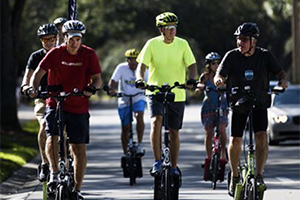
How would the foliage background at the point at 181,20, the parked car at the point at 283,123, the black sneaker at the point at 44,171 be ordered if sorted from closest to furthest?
the black sneaker at the point at 44,171
the parked car at the point at 283,123
the foliage background at the point at 181,20

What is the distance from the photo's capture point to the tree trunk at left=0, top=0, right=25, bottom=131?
24.0m

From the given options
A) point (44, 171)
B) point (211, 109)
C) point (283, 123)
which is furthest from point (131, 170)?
point (283, 123)

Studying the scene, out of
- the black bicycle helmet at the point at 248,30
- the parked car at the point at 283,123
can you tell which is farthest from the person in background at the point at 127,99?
the parked car at the point at 283,123

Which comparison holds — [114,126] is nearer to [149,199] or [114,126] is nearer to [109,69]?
[149,199]

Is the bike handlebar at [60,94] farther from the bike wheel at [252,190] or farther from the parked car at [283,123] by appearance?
the parked car at [283,123]

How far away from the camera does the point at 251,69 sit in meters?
10.0

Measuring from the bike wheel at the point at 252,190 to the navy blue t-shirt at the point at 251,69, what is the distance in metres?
0.90

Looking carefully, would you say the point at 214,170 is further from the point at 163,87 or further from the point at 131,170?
the point at 163,87

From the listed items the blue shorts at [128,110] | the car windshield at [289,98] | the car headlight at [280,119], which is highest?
the blue shorts at [128,110]

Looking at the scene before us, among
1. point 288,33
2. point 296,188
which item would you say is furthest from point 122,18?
point 296,188

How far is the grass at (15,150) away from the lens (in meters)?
15.6

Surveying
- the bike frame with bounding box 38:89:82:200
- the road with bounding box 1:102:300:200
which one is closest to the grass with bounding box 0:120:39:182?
the road with bounding box 1:102:300:200

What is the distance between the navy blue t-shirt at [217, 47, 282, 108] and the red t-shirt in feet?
4.40

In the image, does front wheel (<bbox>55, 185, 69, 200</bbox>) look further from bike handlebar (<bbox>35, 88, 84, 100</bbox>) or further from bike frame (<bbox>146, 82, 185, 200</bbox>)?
bike frame (<bbox>146, 82, 185, 200</bbox>)
